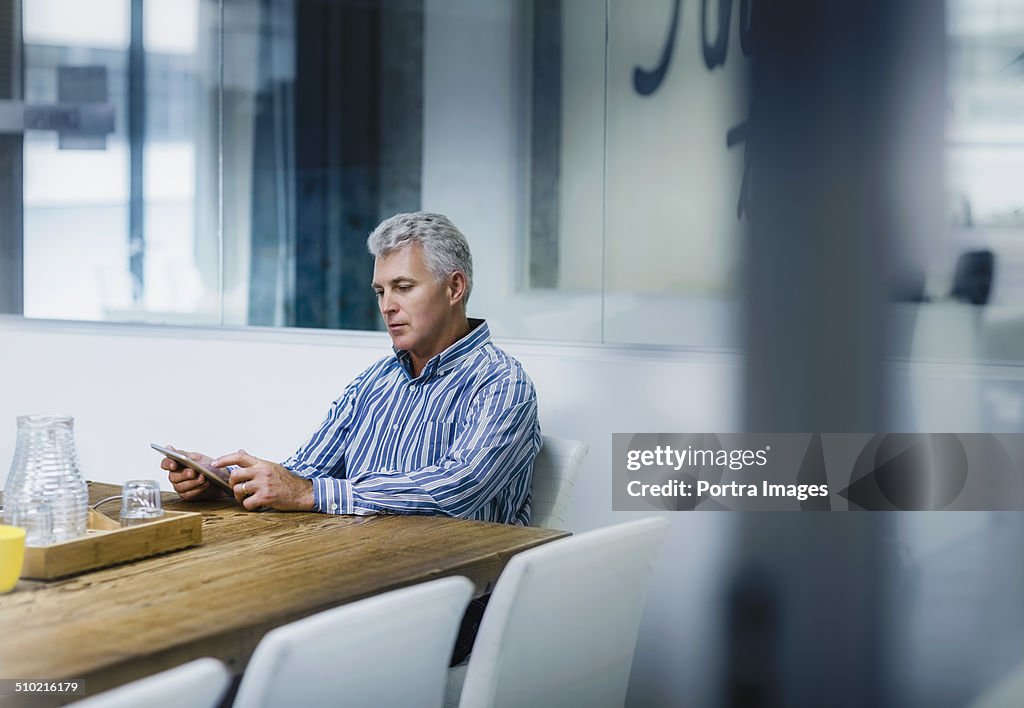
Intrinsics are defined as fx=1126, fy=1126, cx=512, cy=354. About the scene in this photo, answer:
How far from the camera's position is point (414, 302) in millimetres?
2521

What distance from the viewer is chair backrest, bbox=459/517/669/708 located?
1.45m

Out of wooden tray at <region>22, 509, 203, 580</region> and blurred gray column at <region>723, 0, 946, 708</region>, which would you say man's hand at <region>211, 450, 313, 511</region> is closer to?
wooden tray at <region>22, 509, 203, 580</region>

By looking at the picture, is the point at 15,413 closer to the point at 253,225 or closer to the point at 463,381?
the point at 253,225

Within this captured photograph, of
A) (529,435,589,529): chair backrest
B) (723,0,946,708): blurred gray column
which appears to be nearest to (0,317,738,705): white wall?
(723,0,946,708): blurred gray column

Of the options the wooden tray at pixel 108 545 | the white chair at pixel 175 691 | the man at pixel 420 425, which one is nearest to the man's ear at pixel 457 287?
the man at pixel 420 425

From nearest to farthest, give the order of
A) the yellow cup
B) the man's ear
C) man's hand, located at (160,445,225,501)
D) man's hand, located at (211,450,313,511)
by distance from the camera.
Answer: the yellow cup
man's hand, located at (211,450,313,511)
man's hand, located at (160,445,225,501)
the man's ear

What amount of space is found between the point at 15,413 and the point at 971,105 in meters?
3.24

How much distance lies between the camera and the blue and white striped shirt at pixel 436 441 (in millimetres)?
2178

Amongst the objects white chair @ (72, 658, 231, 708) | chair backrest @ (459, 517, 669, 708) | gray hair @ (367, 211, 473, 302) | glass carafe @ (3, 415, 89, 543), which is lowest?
chair backrest @ (459, 517, 669, 708)

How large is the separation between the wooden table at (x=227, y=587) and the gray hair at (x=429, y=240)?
65cm

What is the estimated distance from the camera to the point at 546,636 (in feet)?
5.05

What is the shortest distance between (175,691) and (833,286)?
2.00 metres

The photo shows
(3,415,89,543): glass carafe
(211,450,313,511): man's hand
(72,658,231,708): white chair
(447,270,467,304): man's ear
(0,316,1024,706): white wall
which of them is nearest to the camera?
(72,658,231,708): white chair

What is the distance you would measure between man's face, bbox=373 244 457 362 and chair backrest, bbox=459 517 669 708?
924mm
